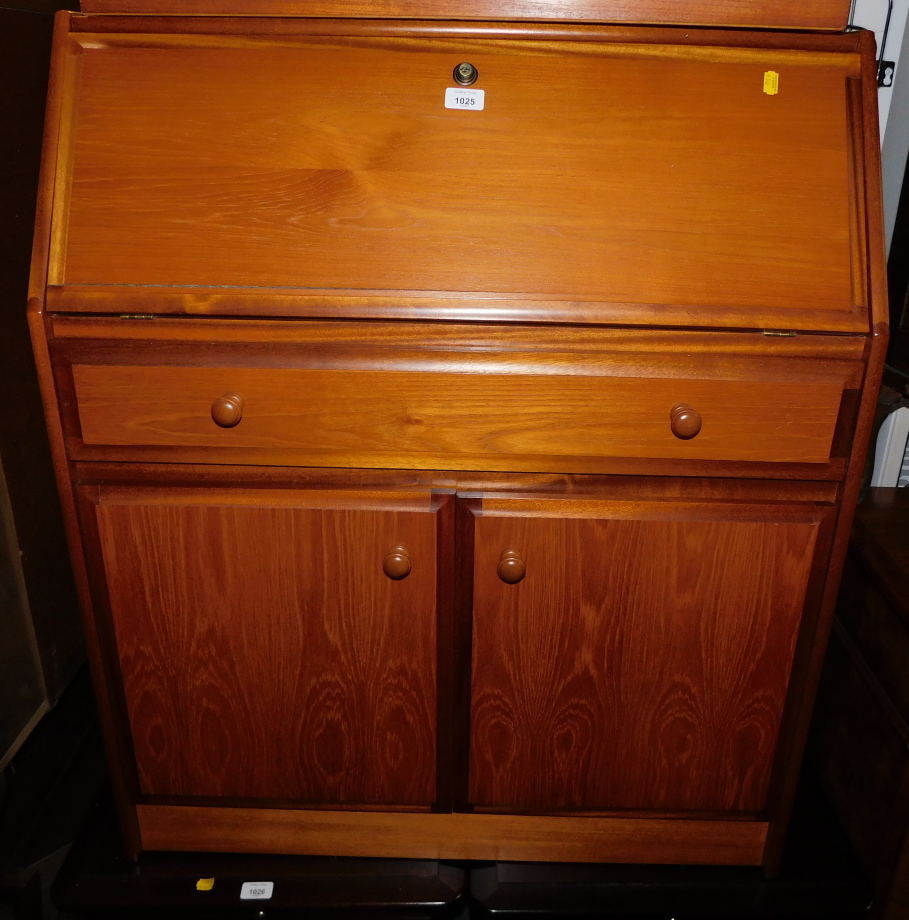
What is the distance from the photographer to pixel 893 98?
132 centimetres

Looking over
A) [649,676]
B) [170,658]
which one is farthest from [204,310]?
[649,676]

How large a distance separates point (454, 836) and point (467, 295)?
2.66 feet

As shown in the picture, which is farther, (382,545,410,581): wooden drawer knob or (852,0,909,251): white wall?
(852,0,909,251): white wall

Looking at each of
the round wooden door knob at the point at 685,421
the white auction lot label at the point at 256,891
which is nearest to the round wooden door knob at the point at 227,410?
the round wooden door knob at the point at 685,421

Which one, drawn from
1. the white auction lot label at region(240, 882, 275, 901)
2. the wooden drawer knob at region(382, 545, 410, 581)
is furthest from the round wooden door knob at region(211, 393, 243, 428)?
the white auction lot label at region(240, 882, 275, 901)

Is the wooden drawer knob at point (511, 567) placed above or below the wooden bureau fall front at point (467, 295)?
below

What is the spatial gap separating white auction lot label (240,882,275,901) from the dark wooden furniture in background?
0.89 m

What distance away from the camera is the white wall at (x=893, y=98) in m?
1.23

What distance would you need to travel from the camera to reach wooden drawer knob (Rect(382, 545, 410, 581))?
925 millimetres

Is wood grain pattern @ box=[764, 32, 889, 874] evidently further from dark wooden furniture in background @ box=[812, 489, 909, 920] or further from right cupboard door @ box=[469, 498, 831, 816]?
dark wooden furniture in background @ box=[812, 489, 909, 920]

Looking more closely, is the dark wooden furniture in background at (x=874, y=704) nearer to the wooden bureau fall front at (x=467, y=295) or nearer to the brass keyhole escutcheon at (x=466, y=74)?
the wooden bureau fall front at (x=467, y=295)

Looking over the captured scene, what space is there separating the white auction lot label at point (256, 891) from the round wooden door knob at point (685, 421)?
0.89 meters

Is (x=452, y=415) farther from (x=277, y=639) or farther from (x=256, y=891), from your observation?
(x=256, y=891)

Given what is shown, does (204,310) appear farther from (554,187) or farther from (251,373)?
(554,187)
